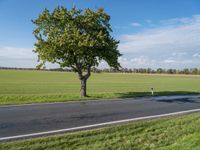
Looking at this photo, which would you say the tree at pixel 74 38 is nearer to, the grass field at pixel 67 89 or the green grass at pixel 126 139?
the grass field at pixel 67 89

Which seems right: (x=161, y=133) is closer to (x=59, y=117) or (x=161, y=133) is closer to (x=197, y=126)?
(x=197, y=126)

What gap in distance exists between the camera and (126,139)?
24.3ft

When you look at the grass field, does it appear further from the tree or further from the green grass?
the green grass

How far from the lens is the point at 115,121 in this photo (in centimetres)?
990

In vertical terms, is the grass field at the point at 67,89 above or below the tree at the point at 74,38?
below

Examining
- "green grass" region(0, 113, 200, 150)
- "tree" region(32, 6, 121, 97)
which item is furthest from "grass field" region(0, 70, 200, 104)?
"green grass" region(0, 113, 200, 150)

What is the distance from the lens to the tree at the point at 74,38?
17938mm

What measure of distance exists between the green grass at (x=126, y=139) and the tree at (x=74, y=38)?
9.93m

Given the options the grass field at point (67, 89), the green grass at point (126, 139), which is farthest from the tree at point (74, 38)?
the green grass at point (126, 139)

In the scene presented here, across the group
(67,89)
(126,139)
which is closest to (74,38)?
(126,139)

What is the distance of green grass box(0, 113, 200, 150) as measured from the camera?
21.5ft

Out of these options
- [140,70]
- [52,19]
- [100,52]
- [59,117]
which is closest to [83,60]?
[100,52]

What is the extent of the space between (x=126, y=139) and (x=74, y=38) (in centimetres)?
1148

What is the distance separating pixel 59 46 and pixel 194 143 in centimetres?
1290
